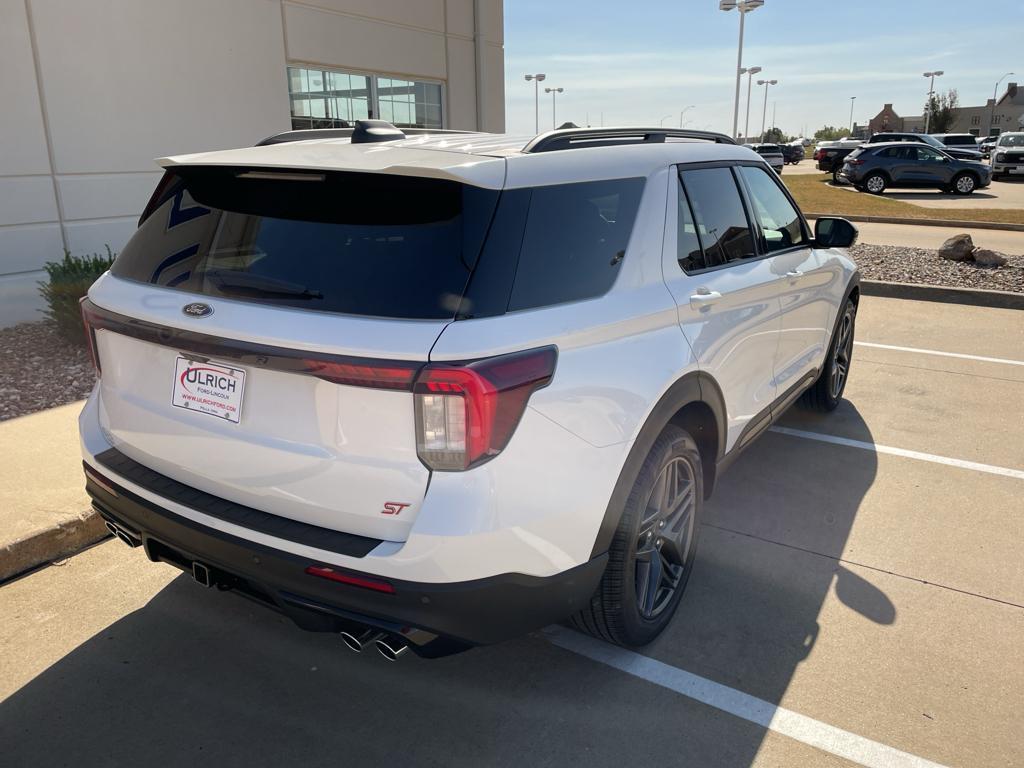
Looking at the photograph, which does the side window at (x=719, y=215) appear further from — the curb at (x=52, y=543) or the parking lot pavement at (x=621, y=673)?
the curb at (x=52, y=543)

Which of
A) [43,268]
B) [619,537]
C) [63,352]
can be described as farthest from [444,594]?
[43,268]

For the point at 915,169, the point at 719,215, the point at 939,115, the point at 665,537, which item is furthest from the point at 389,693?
the point at 939,115

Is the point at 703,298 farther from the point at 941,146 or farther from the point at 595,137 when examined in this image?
the point at 941,146

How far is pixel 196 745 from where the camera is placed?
8.32 feet

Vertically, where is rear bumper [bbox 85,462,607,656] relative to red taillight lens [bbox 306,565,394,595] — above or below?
below

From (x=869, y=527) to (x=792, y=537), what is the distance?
1.44 ft

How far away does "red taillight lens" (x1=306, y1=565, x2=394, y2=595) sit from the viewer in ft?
7.07

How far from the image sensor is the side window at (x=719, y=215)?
3326 mm

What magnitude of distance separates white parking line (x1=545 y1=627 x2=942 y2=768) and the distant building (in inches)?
4285

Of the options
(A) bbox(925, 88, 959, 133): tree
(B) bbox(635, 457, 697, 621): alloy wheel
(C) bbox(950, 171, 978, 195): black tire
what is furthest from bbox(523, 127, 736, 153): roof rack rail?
(A) bbox(925, 88, 959, 133): tree

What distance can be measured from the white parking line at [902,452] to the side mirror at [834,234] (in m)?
1.29

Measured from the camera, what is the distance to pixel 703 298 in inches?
122

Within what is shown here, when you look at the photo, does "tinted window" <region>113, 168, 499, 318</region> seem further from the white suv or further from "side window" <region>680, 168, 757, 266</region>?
"side window" <region>680, 168, 757, 266</region>

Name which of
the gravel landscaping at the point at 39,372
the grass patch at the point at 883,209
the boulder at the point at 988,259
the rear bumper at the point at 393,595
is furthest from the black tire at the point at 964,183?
the rear bumper at the point at 393,595
